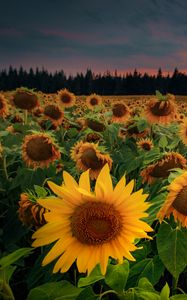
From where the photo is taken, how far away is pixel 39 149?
140 inches

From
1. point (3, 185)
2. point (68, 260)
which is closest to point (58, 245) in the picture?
point (68, 260)

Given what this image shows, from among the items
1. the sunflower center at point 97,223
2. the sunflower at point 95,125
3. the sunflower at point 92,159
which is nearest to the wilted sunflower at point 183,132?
the sunflower at point 95,125

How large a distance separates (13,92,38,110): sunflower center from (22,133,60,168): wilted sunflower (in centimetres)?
237

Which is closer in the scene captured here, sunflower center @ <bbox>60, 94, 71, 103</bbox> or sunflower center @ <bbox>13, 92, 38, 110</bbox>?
sunflower center @ <bbox>13, 92, 38, 110</bbox>

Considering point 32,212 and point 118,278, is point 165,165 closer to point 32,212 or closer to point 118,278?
point 32,212

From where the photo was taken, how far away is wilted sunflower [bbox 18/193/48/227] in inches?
71.0

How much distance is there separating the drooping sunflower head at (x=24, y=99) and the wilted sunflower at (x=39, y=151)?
237 cm

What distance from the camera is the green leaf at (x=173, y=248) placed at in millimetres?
1637

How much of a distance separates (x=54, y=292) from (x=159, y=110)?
3796 mm

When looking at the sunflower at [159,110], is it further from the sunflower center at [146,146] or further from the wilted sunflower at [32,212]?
the wilted sunflower at [32,212]

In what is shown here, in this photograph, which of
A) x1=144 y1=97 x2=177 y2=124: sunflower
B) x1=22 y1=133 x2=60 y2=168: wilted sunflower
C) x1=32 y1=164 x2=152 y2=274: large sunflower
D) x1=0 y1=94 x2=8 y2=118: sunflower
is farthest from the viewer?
x1=0 y1=94 x2=8 y2=118: sunflower

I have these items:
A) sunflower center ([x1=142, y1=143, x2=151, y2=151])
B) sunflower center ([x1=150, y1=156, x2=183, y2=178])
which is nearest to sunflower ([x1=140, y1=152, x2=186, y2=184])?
sunflower center ([x1=150, y1=156, x2=183, y2=178])

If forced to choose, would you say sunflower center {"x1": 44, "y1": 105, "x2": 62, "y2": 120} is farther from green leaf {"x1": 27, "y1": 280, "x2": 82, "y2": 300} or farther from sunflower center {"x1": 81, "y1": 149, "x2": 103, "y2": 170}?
green leaf {"x1": 27, "y1": 280, "x2": 82, "y2": 300}

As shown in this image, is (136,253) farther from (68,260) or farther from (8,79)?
(8,79)
